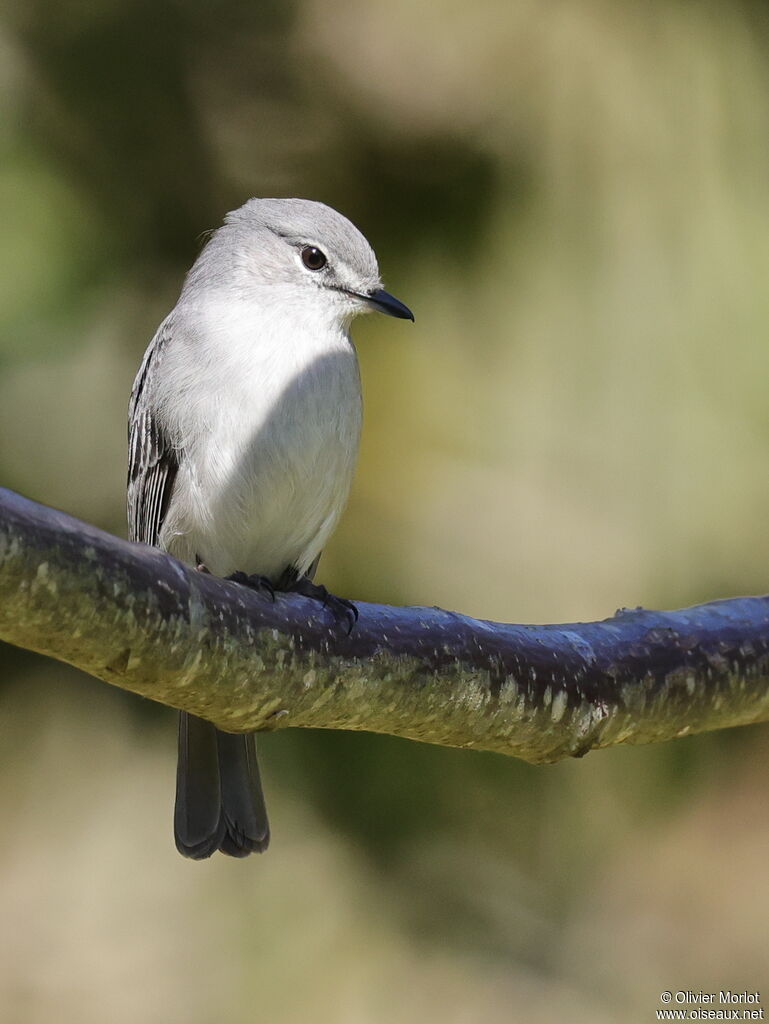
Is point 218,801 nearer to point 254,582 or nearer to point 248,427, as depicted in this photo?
point 254,582

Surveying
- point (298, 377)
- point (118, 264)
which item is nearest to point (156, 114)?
point (118, 264)

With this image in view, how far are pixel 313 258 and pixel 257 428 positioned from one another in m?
0.69

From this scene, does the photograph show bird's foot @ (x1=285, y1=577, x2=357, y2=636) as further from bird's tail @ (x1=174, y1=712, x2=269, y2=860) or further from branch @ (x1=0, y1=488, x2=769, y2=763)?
bird's tail @ (x1=174, y1=712, x2=269, y2=860)

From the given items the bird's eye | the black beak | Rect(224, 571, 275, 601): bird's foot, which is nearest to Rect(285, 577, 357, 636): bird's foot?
Rect(224, 571, 275, 601): bird's foot

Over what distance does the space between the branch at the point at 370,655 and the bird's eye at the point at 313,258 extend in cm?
135

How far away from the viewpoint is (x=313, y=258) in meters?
3.88

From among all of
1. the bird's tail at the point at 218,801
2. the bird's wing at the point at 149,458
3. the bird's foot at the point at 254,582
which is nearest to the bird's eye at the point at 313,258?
the bird's wing at the point at 149,458

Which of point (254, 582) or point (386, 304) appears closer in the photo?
point (254, 582)

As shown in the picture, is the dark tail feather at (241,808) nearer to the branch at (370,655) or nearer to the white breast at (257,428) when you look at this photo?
the white breast at (257,428)

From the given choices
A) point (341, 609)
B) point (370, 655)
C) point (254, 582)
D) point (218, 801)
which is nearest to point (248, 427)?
point (254, 582)

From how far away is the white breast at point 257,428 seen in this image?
11.5 ft

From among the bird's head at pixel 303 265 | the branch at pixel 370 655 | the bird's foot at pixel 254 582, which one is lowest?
the bird's foot at pixel 254 582

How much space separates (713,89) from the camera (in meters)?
5.17

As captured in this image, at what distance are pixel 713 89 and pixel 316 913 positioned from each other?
3600 mm
